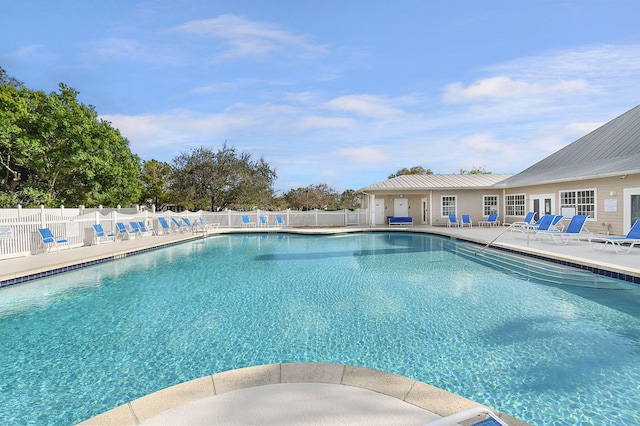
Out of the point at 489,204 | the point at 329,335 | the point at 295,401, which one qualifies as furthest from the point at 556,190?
the point at 295,401

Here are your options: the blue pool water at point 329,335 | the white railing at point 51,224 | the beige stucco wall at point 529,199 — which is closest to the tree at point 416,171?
the beige stucco wall at point 529,199

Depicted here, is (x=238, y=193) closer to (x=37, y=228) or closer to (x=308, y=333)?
(x=37, y=228)

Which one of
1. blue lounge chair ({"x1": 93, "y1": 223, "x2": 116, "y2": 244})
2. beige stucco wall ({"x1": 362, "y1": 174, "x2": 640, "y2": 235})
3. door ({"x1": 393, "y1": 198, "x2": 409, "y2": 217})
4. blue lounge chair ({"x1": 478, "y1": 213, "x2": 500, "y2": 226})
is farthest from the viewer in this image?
door ({"x1": 393, "y1": 198, "x2": 409, "y2": 217})

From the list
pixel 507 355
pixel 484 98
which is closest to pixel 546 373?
pixel 507 355

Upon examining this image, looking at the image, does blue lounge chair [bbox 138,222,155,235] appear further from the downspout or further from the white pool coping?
the white pool coping

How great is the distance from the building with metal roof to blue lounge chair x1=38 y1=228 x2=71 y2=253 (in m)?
13.8

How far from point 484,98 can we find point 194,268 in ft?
50.5

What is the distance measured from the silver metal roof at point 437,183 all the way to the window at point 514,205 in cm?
121

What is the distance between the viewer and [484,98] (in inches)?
640

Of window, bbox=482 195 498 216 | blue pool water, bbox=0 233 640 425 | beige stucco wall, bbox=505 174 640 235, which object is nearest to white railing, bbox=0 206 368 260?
blue pool water, bbox=0 233 640 425

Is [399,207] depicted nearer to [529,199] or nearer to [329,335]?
[529,199]

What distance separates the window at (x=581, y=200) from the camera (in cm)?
1223

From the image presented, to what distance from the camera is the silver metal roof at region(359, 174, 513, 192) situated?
1825cm

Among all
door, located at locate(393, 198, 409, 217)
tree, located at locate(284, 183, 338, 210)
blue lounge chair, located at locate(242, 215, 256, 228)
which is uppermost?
tree, located at locate(284, 183, 338, 210)
